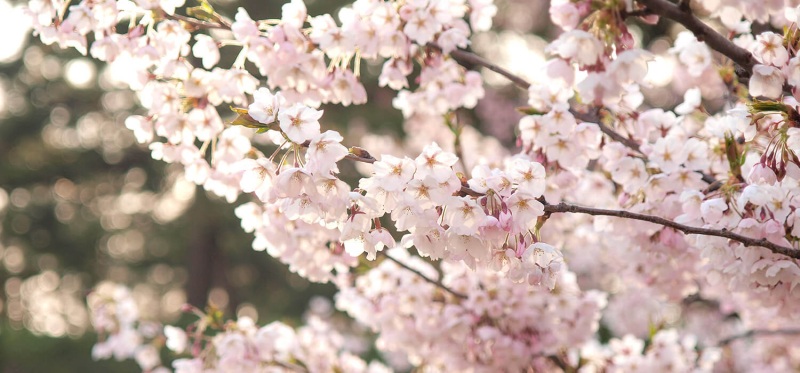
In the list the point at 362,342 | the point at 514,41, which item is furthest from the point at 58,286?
the point at 514,41

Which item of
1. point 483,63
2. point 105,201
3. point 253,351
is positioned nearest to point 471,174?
point 483,63

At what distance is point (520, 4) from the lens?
9453 millimetres

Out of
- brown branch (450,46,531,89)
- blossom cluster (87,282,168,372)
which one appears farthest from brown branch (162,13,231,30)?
blossom cluster (87,282,168,372)

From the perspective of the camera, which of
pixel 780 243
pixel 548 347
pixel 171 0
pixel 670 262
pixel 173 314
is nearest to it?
pixel 780 243

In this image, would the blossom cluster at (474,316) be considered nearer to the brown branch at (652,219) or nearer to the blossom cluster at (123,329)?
the blossom cluster at (123,329)

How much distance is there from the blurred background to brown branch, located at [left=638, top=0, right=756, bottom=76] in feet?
20.1

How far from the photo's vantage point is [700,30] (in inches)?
55.6

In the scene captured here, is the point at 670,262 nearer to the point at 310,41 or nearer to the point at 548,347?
the point at 548,347

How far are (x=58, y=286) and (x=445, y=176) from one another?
44.7 ft

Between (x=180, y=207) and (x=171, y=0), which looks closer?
(x=171, y=0)

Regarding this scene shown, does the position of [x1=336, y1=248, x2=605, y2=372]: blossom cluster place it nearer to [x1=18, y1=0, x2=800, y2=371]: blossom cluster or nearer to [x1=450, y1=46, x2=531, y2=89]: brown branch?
[x1=18, y1=0, x2=800, y2=371]: blossom cluster

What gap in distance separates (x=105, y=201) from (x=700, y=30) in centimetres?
1138

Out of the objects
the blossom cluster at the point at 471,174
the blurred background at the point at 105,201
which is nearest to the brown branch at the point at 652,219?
the blossom cluster at the point at 471,174

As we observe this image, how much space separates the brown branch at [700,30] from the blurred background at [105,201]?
612 cm
